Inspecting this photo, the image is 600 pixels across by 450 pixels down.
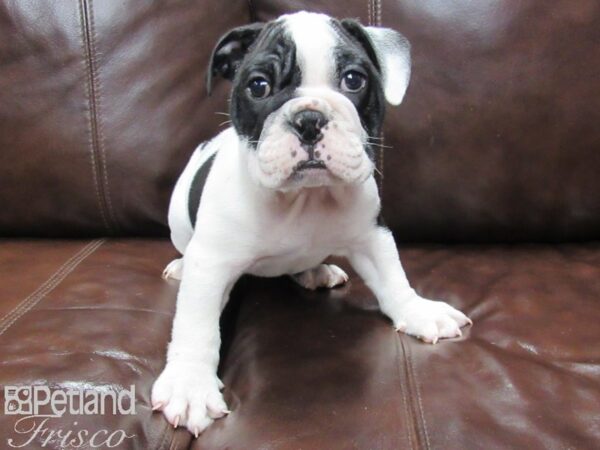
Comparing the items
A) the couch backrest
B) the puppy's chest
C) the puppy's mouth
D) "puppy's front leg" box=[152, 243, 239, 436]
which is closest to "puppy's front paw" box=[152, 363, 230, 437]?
"puppy's front leg" box=[152, 243, 239, 436]

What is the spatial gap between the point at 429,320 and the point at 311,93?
0.46 meters

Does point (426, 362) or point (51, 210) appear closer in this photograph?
point (426, 362)

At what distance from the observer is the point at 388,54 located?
1171mm

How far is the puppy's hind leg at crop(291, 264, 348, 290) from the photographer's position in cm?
139

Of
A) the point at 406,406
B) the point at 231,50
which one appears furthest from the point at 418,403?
the point at 231,50

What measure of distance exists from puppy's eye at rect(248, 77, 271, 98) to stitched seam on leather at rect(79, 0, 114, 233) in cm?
65

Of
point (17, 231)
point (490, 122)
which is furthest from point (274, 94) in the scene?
point (17, 231)

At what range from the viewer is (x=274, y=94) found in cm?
107

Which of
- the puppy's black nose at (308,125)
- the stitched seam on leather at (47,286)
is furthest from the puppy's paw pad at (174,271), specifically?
the puppy's black nose at (308,125)

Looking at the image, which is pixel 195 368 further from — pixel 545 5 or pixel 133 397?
pixel 545 5

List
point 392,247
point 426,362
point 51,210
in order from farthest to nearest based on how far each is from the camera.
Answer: point 51,210 < point 392,247 < point 426,362

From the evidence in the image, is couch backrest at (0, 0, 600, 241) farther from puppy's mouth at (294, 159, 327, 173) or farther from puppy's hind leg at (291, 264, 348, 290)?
puppy's mouth at (294, 159, 327, 173)

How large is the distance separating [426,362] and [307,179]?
1.17 feet

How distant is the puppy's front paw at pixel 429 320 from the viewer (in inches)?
45.3
